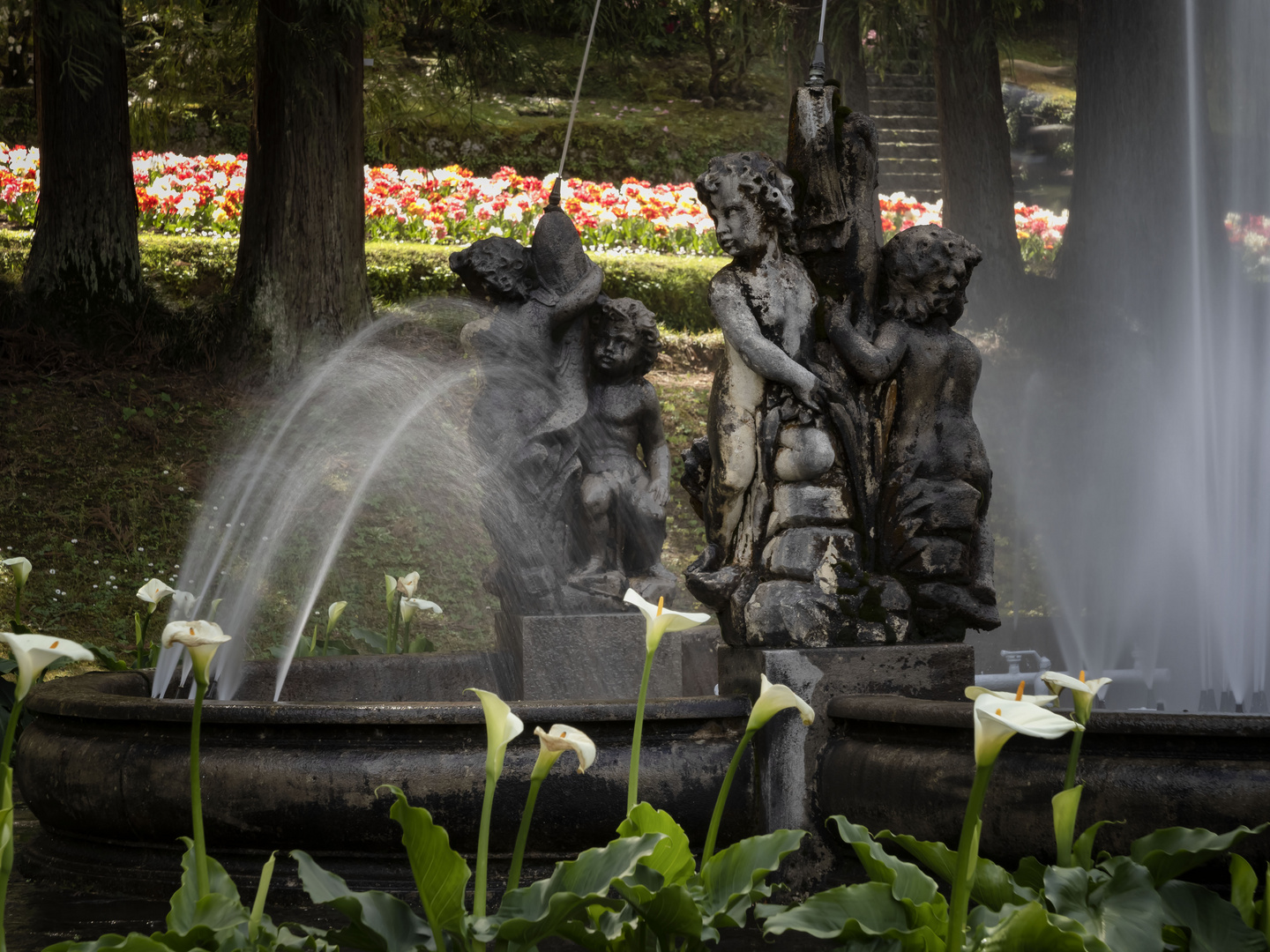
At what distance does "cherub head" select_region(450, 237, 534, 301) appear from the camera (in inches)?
215

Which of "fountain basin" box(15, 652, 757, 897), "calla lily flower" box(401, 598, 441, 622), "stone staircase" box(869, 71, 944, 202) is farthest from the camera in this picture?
"stone staircase" box(869, 71, 944, 202)

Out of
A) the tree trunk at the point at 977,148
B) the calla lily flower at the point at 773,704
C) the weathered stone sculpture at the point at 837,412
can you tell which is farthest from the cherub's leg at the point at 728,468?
the tree trunk at the point at 977,148

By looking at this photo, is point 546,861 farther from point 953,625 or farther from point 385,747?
point 953,625

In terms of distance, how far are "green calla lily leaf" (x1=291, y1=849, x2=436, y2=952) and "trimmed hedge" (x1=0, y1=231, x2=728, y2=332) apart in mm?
10646

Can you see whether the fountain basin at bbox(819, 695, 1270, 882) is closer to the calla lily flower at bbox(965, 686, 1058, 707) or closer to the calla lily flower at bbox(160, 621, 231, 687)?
the calla lily flower at bbox(965, 686, 1058, 707)

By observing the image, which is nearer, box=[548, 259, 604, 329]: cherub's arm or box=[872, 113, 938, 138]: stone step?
box=[548, 259, 604, 329]: cherub's arm

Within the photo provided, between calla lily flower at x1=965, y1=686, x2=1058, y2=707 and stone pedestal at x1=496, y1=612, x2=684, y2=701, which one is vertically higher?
calla lily flower at x1=965, y1=686, x2=1058, y2=707

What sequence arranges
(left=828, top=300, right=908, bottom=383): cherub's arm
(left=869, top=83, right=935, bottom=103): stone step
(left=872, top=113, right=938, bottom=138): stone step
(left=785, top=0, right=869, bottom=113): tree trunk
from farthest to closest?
(left=869, top=83, right=935, bottom=103): stone step
(left=872, top=113, right=938, bottom=138): stone step
(left=785, top=0, right=869, bottom=113): tree trunk
(left=828, top=300, right=908, bottom=383): cherub's arm

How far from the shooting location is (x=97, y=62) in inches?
421

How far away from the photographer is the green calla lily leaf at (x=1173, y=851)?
2.32m

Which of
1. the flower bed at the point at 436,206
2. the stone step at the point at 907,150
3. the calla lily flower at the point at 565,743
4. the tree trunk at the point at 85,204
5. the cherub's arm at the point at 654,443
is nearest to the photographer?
the calla lily flower at the point at 565,743

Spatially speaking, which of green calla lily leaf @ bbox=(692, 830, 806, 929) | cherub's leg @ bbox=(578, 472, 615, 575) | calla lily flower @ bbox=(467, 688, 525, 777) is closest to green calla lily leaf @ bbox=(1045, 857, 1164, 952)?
green calla lily leaf @ bbox=(692, 830, 806, 929)

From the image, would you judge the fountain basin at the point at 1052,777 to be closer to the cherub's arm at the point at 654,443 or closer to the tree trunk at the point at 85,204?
the cherub's arm at the point at 654,443

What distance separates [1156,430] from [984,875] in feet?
23.5
